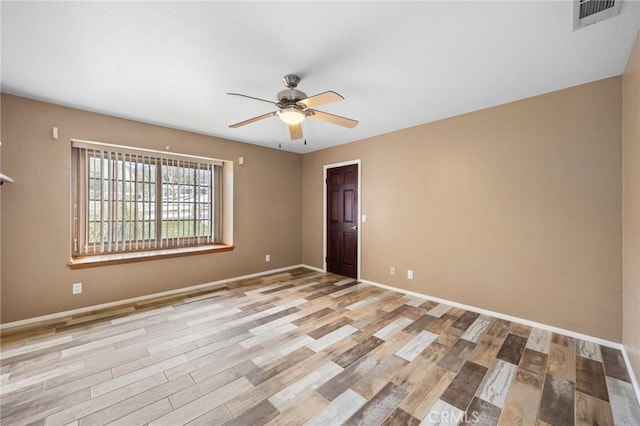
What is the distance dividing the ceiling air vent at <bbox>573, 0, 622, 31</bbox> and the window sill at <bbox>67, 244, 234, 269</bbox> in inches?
185

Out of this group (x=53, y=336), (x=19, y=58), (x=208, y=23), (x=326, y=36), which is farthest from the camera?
(x=53, y=336)

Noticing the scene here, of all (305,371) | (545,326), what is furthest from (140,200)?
(545,326)

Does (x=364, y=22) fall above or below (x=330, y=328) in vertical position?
above

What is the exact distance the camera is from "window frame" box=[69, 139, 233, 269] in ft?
11.0

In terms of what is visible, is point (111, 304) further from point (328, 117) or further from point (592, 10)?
point (592, 10)

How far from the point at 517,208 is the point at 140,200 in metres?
4.95

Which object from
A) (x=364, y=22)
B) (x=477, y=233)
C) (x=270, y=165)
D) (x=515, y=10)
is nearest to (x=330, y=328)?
(x=477, y=233)

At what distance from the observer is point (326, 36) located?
1.86m

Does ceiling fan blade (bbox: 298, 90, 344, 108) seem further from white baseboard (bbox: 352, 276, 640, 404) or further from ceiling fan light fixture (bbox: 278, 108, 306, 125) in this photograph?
white baseboard (bbox: 352, 276, 640, 404)

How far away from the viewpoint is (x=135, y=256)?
3604 mm

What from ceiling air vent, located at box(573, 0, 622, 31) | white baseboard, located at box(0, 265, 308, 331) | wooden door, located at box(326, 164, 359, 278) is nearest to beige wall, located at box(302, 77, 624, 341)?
wooden door, located at box(326, 164, 359, 278)

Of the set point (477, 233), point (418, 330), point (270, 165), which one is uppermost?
point (270, 165)

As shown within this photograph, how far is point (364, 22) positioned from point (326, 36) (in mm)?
283

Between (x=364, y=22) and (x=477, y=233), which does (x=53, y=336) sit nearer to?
(x=364, y=22)
